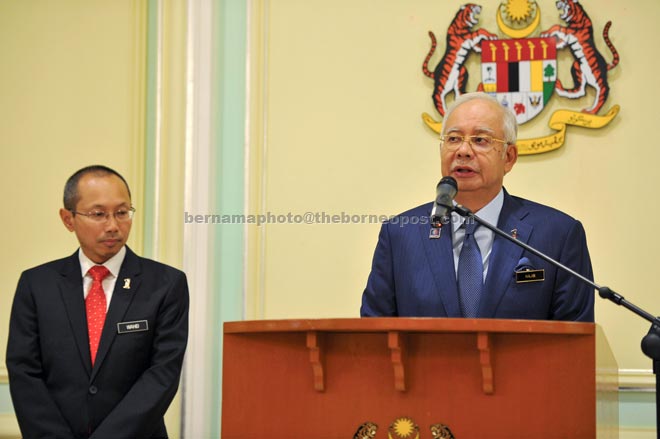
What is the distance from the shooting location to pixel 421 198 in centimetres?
484

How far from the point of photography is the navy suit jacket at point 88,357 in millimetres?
3221

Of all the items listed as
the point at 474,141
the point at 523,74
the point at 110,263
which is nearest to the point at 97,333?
the point at 110,263

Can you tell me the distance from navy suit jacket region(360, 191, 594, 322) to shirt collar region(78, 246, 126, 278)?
1034mm

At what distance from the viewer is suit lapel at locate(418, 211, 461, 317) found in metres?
2.98

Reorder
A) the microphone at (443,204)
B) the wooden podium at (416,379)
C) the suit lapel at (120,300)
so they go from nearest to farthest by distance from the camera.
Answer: the wooden podium at (416,379)
the microphone at (443,204)
the suit lapel at (120,300)

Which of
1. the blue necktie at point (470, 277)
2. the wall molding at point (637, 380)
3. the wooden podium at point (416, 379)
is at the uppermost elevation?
the blue necktie at point (470, 277)

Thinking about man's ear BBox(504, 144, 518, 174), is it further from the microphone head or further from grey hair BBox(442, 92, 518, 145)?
the microphone head

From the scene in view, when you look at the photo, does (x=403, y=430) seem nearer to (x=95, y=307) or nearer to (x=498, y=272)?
(x=498, y=272)

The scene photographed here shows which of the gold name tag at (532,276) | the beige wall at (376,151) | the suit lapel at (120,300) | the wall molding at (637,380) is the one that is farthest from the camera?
the beige wall at (376,151)

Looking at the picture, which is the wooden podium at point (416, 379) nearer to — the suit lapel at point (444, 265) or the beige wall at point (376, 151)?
the suit lapel at point (444, 265)

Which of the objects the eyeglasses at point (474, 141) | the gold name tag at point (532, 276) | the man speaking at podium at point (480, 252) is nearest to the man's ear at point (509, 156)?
the man speaking at podium at point (480, 252)

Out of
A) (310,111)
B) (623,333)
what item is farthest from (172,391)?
(623,333)

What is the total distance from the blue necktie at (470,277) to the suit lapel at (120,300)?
1.30 meters

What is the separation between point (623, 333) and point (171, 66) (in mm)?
2912
